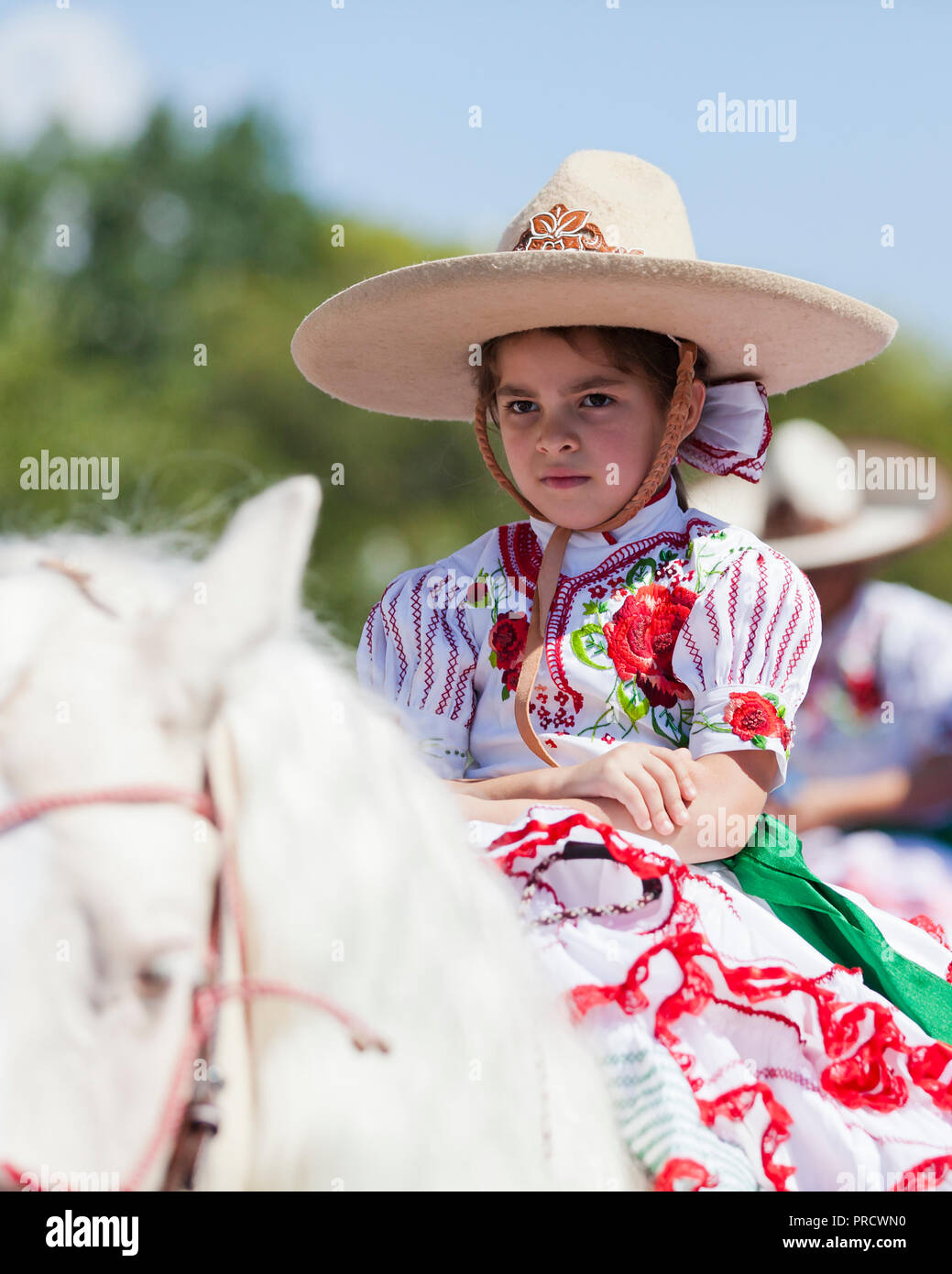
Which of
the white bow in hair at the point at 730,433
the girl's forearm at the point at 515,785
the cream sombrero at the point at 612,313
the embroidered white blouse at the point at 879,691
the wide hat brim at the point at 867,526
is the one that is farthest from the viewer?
the wide hat brim at the point at 867,526

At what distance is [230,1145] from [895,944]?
3.85 ft

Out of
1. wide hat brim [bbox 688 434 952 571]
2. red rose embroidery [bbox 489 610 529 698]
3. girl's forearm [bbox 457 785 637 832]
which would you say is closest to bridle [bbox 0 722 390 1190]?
girl's forearm [bbox 457 785 637 832]

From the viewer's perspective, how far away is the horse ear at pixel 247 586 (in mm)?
876

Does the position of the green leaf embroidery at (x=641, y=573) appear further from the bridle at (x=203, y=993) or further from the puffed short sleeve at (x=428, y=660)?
the bridle at (x=203, y=993)

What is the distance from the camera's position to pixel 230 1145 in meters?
0.84

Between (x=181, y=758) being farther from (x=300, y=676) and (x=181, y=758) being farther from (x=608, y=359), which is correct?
(x=608, y=359)

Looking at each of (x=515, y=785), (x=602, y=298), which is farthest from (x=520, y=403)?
(x=515, y=785)

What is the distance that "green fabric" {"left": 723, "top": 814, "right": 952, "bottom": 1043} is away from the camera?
154cm

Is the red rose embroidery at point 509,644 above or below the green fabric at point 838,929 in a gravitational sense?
above

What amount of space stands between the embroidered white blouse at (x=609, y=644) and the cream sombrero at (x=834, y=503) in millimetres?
2268

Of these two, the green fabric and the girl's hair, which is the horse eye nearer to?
the green fabric

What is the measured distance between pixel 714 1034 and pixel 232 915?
639mm

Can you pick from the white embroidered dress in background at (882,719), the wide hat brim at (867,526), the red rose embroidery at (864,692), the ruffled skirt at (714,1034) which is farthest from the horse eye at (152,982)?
the red rose embroidery at (864,692)
